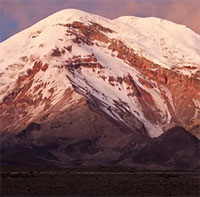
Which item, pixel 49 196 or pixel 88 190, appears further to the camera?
pixel 88 190

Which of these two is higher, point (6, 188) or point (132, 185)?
point (6, 188)

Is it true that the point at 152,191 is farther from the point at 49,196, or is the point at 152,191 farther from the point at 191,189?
the point at 49,196

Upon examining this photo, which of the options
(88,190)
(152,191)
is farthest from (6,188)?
(152,191)

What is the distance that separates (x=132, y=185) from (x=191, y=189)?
393 inches

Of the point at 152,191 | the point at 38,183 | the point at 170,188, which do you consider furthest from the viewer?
the point at 38,183

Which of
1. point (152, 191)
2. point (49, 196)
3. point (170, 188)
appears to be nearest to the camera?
point (49, 196)

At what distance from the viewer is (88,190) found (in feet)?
278

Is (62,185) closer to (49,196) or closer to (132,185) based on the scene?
(132,185)

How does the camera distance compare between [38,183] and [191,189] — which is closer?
[191,189]

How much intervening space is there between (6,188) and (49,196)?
10789 millimetres

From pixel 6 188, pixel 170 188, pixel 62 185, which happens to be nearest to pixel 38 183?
pixel 62 185

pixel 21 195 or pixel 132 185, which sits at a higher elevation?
pixel 21 195

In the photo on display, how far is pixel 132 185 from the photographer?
94.8 metres

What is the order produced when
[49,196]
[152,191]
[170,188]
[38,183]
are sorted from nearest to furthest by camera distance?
1. [49,196]
2. [152,191]
3. [170,188]
4. [38,183]
